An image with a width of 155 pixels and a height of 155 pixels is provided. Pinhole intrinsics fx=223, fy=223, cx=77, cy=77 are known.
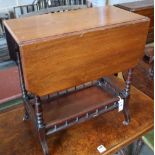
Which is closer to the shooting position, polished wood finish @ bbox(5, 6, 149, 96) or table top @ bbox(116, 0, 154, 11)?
polished wood finish @ bbox(5, 6, 149, 96)

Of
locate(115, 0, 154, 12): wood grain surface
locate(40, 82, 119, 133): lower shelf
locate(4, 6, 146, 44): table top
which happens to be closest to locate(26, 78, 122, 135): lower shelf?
locate(40, 82, 119, 133): lower shelf

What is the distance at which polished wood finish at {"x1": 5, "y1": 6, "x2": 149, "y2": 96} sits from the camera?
3.07ft

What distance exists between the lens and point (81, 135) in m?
1.32

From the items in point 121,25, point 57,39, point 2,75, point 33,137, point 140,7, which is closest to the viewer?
point 57,39

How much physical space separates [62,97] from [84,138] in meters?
0.33

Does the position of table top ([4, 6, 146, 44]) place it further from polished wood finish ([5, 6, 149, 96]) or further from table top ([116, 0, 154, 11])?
table top ([116, 0, 154, 11])

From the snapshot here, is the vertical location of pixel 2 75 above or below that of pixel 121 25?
below

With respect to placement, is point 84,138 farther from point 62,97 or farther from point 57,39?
point 57,39

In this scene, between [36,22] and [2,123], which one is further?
[2,123]

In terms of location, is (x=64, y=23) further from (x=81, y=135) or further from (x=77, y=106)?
(x=81, y=135)

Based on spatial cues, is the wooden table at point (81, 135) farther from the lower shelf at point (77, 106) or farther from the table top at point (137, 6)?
the table top at point (137, 6)

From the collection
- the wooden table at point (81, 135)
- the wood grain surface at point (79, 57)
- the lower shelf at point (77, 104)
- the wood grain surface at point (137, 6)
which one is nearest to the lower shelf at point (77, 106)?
the lower shelf at point (77, 104)

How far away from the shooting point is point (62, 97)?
58.8 inches

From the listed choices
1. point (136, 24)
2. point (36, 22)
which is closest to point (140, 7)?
point (136, 24)
